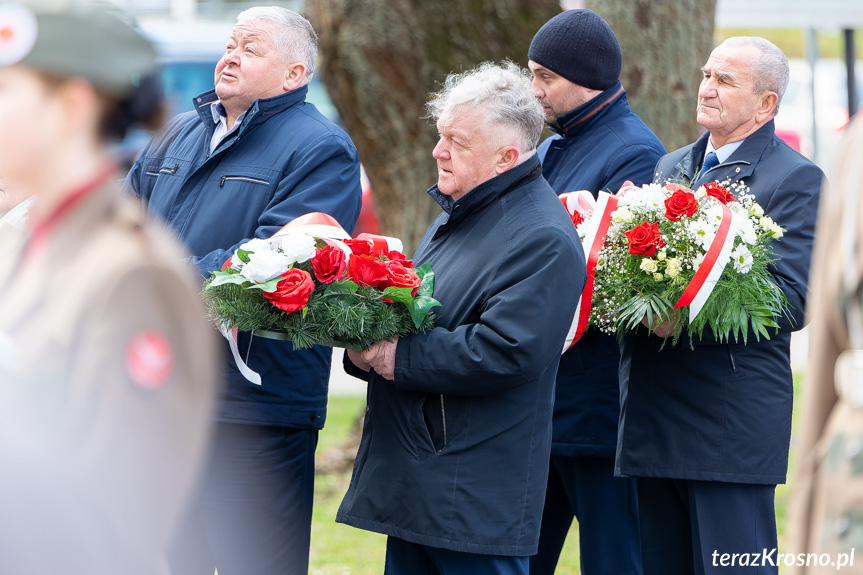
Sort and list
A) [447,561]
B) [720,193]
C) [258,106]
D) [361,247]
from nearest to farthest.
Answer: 1. [447,561]
2. [361,247]
3. [720,193]
4. [258,106]

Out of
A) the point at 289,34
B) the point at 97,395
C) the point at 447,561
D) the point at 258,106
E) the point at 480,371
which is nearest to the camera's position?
the point at 97,395

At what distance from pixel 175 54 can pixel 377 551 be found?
12915mm

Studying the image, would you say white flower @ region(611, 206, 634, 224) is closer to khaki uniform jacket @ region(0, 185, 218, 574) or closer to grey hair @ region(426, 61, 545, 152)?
grey hair @ region(426, 61, 545, 152)

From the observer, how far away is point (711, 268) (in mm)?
3270

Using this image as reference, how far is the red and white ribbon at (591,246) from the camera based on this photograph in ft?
11.3

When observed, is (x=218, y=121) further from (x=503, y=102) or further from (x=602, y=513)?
(x=602, y=513)

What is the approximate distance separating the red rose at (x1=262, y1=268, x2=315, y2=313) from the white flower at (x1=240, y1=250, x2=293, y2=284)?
4cm

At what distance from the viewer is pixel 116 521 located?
148 cm

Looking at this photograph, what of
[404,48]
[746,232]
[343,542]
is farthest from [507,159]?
[404,48]

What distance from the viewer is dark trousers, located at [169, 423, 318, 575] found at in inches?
142

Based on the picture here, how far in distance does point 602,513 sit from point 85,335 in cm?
275

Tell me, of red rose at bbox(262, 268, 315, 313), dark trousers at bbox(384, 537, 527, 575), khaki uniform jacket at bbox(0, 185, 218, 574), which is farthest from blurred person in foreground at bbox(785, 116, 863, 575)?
red rose at bbox(262, 268, 315, 313)

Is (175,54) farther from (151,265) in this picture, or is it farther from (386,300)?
(151,265)

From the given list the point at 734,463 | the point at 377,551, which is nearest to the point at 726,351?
the point at 734,463
